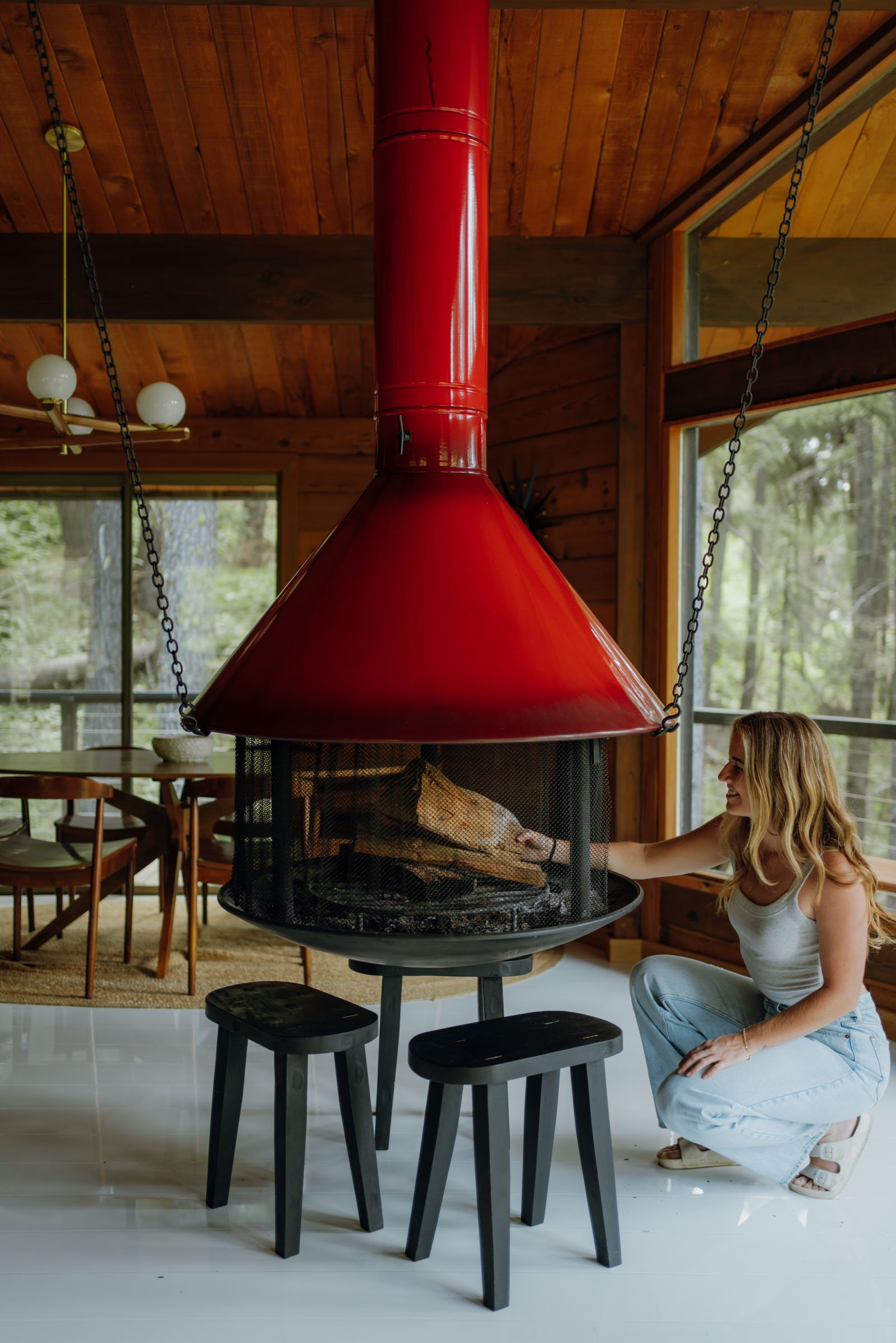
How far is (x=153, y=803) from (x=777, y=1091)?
8.87 feet

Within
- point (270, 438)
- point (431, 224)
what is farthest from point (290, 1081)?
point (270, 438)

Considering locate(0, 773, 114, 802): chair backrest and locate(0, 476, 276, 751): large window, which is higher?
locate(0, 476, 276, 751): large window

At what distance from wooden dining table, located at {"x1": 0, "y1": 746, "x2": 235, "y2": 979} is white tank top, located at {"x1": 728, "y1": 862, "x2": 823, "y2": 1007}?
6.63 ft

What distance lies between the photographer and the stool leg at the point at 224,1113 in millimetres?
2273

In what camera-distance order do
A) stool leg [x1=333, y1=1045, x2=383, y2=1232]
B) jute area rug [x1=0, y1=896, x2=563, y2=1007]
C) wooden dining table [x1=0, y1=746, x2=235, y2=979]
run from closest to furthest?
stool leg [x1=333, y1=1045, x2=383, y2=1232]
jute area rug [x1=0, y1=896, x2=563, y2=1007]
wooden dining table [x1=0, y1=746, x2=235, y2=979]

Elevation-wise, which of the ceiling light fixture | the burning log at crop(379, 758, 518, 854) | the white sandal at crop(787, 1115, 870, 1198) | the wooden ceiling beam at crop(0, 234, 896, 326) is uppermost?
the wooden ceiling beam at crop(0, 234, 896, 326)

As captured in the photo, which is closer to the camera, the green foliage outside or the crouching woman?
the crouching woman

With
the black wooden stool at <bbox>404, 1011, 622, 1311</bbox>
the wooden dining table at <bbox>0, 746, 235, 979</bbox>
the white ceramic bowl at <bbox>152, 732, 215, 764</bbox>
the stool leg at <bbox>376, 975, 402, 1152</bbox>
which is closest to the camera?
the black wooden stool at <bbox>404, 1011, 622, 1311</bbox>

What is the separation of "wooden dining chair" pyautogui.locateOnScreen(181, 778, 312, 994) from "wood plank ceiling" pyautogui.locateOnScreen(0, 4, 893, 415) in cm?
211

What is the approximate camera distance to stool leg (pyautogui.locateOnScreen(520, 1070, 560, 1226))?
221 centimetres

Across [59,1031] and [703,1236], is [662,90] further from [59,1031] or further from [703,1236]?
[59,1031]

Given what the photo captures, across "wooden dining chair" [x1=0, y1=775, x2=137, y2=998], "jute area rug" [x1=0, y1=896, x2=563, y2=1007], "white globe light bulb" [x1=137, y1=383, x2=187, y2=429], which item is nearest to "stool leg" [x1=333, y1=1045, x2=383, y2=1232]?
"jute area rug" [x1=0, y1=896, x2=563, y2=1007]

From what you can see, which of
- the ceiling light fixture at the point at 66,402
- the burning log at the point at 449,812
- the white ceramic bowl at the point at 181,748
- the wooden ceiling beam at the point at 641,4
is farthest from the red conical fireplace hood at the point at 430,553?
the white ceramic bowl at the point at 181,748

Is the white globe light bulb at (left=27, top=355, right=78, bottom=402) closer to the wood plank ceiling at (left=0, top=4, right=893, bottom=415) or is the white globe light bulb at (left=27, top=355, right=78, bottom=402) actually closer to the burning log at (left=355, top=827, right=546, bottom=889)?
the wood plank ceiling at (left=0, top=4, right=893, bottom=415)
